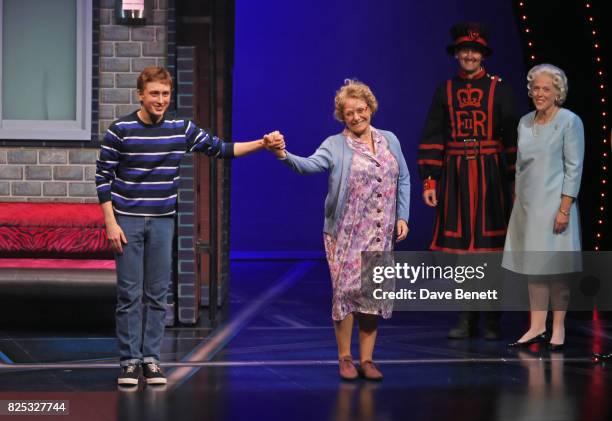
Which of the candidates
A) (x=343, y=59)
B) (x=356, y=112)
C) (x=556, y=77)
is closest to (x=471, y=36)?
(x=556, y=77)

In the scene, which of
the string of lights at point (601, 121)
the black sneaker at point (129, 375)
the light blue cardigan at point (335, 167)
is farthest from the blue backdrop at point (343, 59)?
the black sneaker at point (129, 375)

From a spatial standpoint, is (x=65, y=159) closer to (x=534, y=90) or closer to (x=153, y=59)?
(x=153, y=59)

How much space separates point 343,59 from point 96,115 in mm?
5422

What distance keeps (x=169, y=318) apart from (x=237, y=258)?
5.24 m

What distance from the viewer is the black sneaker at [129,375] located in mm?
5340

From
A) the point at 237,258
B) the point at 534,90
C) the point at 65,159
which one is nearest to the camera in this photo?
the point at 534,90

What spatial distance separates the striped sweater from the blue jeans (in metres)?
0.07

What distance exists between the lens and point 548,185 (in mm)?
6531

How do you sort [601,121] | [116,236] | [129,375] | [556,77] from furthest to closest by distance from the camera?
[601,121]
[556,77]
[129,375]
[116,236]

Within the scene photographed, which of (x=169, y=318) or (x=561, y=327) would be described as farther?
(x=169, y=318)

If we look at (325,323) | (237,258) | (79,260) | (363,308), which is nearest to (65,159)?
(79,260)

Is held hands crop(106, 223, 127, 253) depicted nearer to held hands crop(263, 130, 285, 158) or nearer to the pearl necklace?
held hands crop(263, 130, 285, 158)

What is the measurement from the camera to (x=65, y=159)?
7.57 meters

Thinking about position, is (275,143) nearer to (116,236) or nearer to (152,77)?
(152,77)
